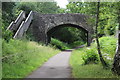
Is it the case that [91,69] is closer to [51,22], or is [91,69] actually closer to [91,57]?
[91,57]

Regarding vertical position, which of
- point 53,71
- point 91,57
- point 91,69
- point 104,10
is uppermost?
point 104,10

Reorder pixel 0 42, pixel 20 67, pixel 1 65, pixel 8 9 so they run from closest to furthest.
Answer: pixel 1 65 → pixel 20 67 → pixel 0 42 → pixel 8 9

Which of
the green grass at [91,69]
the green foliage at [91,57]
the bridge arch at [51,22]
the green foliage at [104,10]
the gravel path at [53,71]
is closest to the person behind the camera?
the green grass at [91,69]

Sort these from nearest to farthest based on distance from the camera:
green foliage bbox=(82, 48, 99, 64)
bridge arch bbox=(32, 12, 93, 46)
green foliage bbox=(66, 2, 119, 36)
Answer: green foliage bbox=(66, 2, 119, 36), green foliage bbox=(82, 48, 99, 64), bridge arch bbox=(32, 12, 93, 46)

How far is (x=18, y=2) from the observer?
2598 cm

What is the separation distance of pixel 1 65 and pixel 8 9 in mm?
9279

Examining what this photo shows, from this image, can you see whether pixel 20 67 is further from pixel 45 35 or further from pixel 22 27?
pixel 45 35

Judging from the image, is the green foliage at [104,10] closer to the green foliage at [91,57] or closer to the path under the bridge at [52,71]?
the green foliage at [91,57]

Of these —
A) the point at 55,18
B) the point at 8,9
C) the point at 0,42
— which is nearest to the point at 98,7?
the point at 0,42

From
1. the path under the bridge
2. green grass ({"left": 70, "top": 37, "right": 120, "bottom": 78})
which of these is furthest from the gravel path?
green grass ({"left": 70, "top": 37, "right": 120, "bottom": 78})

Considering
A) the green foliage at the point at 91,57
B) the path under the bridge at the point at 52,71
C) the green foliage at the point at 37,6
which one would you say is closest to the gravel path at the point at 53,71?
the path under the bridge at the point at 52,71

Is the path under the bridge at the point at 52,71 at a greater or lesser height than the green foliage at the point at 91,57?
lesser

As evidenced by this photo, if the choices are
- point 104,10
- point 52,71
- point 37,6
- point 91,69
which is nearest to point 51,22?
point 37,6

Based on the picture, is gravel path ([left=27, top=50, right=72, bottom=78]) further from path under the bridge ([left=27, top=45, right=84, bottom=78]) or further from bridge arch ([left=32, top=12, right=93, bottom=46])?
bridge arch ([left=32, top=12, right=93, bottom=46])
